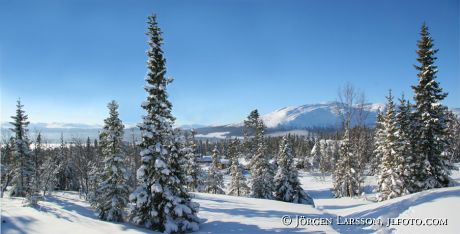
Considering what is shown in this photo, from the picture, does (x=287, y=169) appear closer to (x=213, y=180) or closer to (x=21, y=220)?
(x=213, y=180)

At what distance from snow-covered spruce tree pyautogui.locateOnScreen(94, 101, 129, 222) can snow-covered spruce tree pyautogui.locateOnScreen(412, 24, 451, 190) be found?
81.1 feet

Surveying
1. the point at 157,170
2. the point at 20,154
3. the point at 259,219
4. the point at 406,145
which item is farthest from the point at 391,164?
the point at 20,154

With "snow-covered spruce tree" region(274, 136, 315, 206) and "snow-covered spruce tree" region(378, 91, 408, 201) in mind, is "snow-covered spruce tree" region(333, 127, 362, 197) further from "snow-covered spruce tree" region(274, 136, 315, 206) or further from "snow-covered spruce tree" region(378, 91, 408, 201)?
"snow-covered spruce tree" region(274, 136, 315, 206)

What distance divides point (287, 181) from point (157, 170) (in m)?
25.9

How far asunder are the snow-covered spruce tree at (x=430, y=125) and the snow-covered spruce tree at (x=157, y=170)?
20891 millimetres

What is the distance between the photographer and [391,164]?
113 feet

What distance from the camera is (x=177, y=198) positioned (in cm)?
1966

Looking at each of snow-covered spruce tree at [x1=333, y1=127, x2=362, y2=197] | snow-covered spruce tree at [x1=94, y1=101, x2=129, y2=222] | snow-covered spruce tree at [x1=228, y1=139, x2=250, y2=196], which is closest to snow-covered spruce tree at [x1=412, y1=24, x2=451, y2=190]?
snow-covered spruce tree at [x1=333, y1=127, x2=362, y2=197]

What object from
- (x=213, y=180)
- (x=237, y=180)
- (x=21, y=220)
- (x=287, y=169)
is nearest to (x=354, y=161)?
(x=287, y=169)

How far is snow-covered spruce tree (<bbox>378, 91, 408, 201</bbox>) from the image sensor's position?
3241 centimetres

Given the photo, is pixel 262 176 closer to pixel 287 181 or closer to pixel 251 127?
pixel 287 181

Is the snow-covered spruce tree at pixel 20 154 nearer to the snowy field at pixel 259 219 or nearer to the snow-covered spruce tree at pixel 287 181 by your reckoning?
the snowy field at pixel 259 219

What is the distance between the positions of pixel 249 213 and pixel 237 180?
1046 inches

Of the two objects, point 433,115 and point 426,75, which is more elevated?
point 426,75
